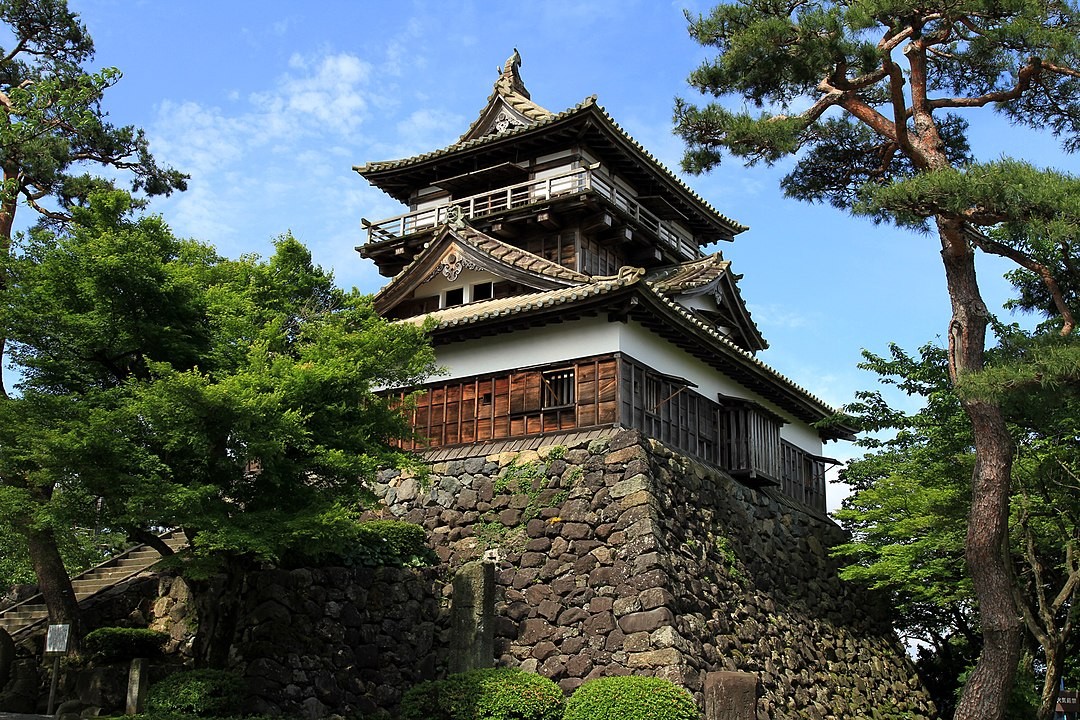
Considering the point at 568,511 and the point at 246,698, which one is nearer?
the point at 246,698

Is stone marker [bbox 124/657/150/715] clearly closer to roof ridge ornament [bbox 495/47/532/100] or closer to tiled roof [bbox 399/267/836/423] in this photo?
tiled roof [bbox 399/267/836/423]

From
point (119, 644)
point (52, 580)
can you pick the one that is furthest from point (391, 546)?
point (52, 580)

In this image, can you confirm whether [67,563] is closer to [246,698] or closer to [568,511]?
[246,698]

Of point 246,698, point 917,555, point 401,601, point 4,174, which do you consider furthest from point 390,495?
point 917,555

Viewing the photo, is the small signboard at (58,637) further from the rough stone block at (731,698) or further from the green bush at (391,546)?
the rough stone block at (731,698)

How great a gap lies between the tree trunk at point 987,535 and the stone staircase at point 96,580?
13.4 m

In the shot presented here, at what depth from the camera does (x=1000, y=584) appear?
13.7m

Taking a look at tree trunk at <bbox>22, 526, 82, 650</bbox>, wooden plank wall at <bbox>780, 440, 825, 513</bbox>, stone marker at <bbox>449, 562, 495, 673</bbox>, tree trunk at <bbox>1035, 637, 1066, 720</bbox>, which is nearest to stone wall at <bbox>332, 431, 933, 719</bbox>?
stone marker at <bbox>449, 562, 495, 673</bbox>

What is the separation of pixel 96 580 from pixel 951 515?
17414 mm

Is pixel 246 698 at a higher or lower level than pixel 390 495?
lower

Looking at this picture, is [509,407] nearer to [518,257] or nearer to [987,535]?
[518,257]

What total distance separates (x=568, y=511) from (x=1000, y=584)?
24.9ft

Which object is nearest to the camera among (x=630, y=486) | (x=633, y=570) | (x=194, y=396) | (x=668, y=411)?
(x=194, y=396)

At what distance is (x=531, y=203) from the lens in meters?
25.0
